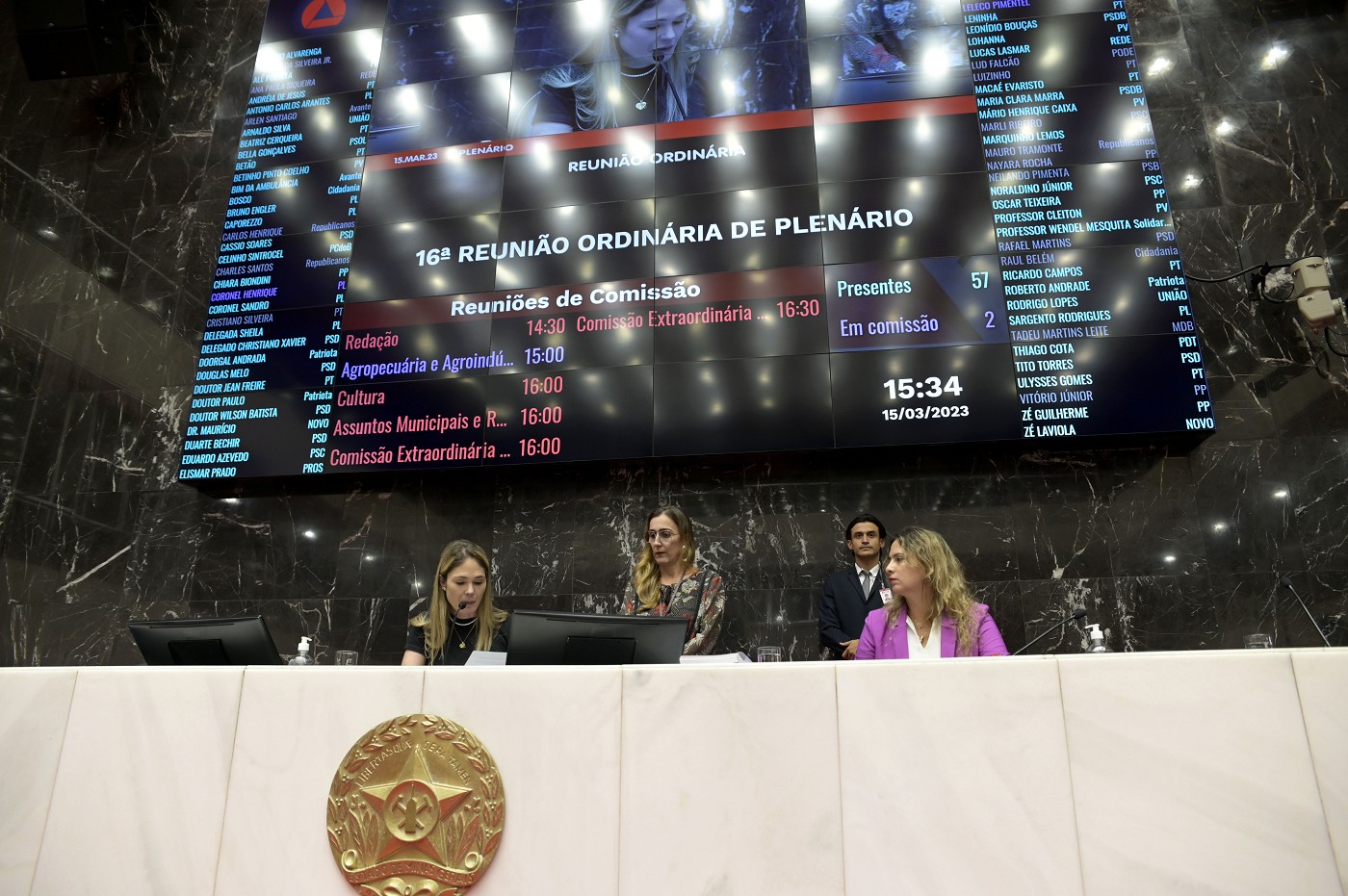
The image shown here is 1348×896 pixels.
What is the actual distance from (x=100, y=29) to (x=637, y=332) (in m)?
4.56

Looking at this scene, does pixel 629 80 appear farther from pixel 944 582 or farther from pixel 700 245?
pixel 944 582

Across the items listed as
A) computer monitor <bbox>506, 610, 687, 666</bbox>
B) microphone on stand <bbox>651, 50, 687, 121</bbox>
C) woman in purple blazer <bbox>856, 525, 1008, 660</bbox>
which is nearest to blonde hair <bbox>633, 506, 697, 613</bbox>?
woman in purple blazer <bbox>856, 525, 1008, 660</bbox>

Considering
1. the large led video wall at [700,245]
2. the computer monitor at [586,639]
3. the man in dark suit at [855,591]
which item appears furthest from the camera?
the large led video wall at [700,245]

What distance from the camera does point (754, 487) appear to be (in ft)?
16.6

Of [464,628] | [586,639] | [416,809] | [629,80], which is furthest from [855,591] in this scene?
[629,80]

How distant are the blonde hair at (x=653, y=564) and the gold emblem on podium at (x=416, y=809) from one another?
1.72 m

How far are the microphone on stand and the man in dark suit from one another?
8.82 ft

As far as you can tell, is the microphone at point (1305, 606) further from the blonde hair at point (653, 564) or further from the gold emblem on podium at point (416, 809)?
the gold emblem on podium at point (416, 809)

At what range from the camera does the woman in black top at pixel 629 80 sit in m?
5.65

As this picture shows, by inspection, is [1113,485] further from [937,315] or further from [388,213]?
[388,213]

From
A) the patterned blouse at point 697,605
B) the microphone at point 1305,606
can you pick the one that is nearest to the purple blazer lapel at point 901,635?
the patterned blouse at point 697,605

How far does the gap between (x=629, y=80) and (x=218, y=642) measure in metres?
4.15

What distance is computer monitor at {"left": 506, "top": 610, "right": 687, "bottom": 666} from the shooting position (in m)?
2.83

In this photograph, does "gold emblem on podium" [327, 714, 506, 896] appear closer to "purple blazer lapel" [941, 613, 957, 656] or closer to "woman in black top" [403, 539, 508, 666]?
"woman in black top" [403, 539, 508, 666]
